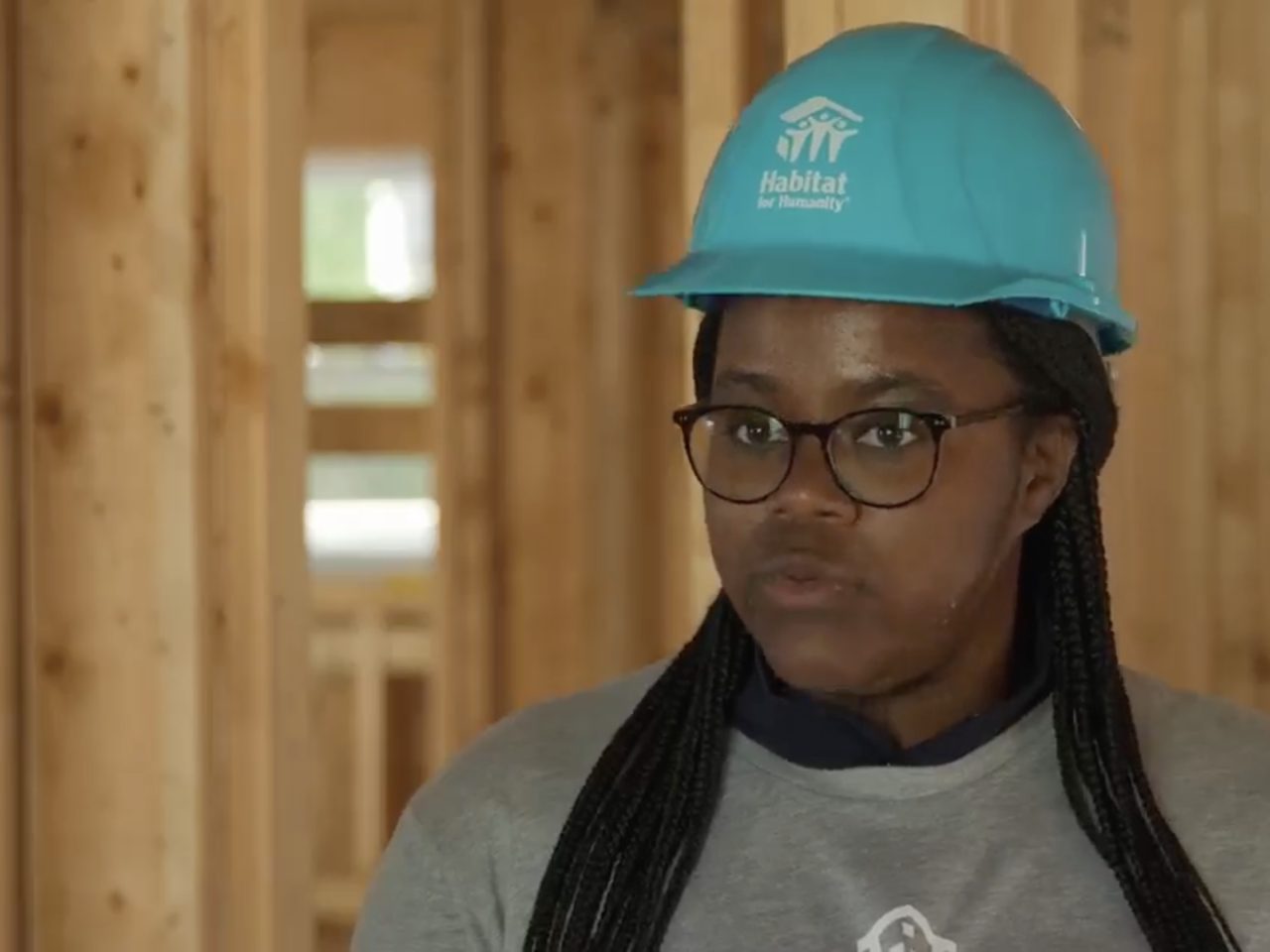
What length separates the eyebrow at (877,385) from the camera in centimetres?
114

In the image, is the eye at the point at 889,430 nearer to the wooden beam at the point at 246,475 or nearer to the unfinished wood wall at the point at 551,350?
the wooden beam at the point at 246,475

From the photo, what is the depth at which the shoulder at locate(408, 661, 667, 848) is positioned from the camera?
1.24 metres

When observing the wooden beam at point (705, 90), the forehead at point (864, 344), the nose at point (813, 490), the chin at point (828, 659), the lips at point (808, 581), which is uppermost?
the wooden beam at point (705, 90)

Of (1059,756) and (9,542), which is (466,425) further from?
(1059,756)

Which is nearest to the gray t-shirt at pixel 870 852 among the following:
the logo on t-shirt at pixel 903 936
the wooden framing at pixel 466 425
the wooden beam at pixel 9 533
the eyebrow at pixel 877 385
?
the logo on t-shirt at pixel 903 936

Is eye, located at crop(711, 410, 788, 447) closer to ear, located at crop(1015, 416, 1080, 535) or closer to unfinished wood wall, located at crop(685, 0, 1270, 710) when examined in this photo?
ear, located at crop(1015, 416, 1080, 535)

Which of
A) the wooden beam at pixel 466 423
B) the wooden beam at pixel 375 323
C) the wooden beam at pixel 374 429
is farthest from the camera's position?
the wooden beam at pixel 374 429

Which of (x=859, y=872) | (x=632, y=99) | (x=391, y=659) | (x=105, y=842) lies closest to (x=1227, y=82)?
(x=632, y=99)

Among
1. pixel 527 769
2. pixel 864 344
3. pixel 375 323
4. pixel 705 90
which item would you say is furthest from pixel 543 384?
pixel 864 344

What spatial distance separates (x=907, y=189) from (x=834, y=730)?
386 mm

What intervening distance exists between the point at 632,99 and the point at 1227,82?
1198mm

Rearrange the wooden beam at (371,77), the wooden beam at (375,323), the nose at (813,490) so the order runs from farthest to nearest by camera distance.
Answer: the wooden beam at (375,323) < the wooden beam at (371,77) < the nose at (813,490)

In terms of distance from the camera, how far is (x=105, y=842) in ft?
5.54

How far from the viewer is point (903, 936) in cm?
113
